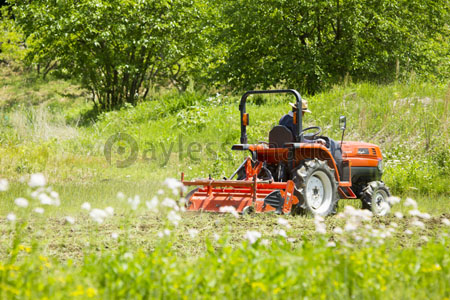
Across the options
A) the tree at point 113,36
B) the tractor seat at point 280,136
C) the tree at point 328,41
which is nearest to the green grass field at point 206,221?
the tractor seat at point 280,136

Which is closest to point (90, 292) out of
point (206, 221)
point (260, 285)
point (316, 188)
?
point (260, 285)

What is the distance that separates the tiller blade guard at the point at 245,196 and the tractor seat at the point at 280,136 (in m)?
0.64

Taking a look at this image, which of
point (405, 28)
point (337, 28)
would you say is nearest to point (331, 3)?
point (337, 28)

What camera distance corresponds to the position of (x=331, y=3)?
18.0 metres

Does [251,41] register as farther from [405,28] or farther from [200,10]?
[405,28]

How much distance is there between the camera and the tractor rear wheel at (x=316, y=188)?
7.68m

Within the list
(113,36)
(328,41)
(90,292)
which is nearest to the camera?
(90,292)

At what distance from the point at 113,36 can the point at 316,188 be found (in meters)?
14.6

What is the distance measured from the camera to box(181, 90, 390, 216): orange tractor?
7.64 meters

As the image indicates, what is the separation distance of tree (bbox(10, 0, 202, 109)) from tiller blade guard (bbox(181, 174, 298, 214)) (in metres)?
12.9

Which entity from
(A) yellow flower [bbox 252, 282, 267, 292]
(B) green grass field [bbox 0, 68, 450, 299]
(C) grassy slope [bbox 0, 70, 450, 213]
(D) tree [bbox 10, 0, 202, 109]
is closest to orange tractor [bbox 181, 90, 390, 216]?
(B) green grass field [bbox 0, 68, 450, 299]

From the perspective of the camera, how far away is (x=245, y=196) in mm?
7898

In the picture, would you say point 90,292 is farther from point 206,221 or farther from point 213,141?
point 213,141

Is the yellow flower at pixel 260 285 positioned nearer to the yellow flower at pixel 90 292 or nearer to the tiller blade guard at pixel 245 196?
the yellow flower at pixel 90 292
